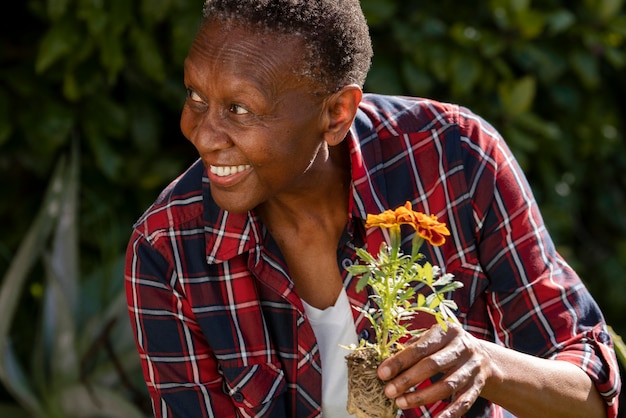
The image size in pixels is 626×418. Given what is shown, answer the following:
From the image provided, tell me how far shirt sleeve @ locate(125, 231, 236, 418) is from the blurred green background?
103 centimetres

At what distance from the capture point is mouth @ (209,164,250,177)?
77.7 inches

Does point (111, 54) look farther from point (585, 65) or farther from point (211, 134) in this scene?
point (585, 65)

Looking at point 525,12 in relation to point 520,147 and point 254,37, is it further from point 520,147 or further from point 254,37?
point 254,37

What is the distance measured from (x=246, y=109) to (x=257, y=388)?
624mm

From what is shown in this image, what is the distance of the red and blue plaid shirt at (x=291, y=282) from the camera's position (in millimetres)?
2172

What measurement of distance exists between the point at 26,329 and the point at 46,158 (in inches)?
23.7

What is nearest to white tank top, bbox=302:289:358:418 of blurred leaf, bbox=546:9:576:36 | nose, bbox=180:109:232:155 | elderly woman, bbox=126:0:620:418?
elderly woman, bbox=126:0:620:418

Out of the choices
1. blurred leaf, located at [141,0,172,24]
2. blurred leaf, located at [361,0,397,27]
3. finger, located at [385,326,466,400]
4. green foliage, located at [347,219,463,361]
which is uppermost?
blurred leaf, located at [141,0,172,24]

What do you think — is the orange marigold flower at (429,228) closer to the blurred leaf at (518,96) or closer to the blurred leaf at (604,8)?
the blurred leaf at (518,96)

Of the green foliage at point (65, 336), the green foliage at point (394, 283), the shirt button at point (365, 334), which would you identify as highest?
the green foliage at point (394, 283)

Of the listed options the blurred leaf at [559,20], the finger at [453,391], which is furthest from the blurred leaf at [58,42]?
the finger at [453,391]

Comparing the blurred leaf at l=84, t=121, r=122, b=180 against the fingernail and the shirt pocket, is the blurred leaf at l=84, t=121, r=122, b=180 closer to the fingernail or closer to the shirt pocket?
the shirt pocket

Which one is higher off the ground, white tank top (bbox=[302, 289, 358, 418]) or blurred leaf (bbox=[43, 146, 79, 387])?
white tank top (bbox=[302, 289, 358, 418])

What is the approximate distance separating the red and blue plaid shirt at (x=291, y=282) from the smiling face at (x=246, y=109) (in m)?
0.22
